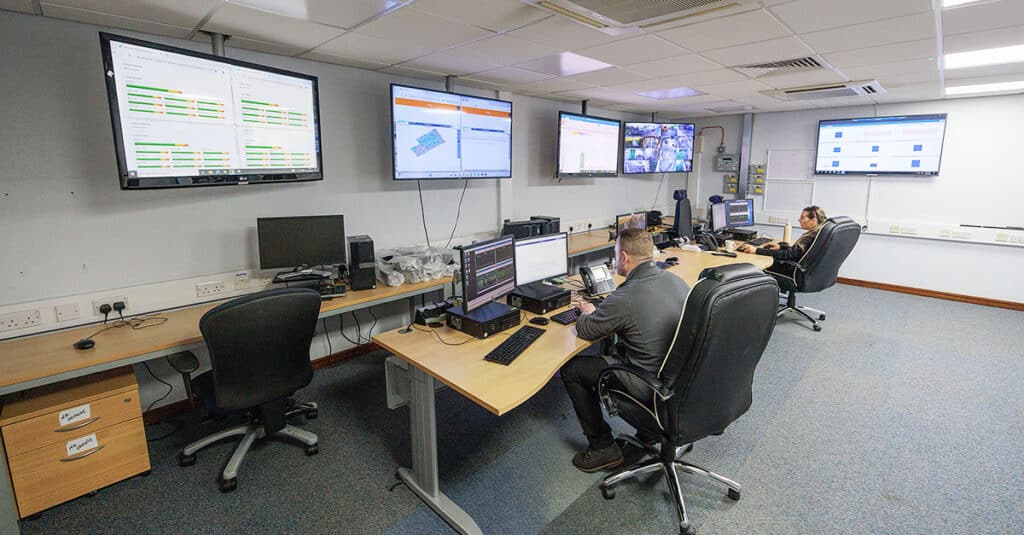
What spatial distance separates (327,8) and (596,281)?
86.0 inches

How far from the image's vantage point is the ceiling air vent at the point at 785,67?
11.3 ft

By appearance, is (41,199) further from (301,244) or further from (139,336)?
(301,244)

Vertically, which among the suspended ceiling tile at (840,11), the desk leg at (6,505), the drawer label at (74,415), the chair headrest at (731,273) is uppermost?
the suspended ceiling tile at (840,11)

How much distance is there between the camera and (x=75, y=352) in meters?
2.19

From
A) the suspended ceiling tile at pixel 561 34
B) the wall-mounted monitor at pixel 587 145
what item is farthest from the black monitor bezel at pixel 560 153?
the suspended ceiling tile at pixel 561 34

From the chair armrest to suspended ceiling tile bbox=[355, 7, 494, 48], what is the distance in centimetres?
197

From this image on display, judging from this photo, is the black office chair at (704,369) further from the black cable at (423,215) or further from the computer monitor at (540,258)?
the black cable at (423,215)

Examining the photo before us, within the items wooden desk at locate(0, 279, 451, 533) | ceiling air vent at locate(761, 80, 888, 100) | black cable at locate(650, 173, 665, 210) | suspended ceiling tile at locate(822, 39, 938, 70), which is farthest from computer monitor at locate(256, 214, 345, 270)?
black cable at locate(650, 173, 665, 210)

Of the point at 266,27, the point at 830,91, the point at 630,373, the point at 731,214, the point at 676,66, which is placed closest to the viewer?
the point at 630,373

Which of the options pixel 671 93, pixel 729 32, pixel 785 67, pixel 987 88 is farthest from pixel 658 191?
pixel 729 32

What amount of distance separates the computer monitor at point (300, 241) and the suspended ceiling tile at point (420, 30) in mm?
1216

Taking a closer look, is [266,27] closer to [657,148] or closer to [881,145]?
[657,148]

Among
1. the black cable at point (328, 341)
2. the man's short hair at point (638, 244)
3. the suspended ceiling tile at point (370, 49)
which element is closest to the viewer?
the man's short hair at point (638, 244)

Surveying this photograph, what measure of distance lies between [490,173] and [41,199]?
2936mm
